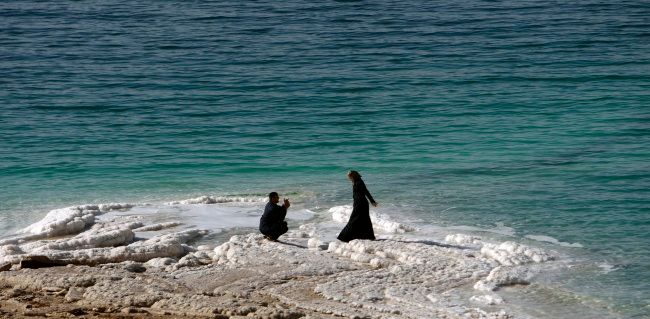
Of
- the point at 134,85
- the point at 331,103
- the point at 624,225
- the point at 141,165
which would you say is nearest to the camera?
the point at 624,225

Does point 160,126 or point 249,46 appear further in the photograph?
point 249,46

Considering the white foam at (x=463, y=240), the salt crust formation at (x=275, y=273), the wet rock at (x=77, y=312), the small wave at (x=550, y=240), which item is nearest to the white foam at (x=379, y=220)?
the salt crust formation at (x=275, y=273)

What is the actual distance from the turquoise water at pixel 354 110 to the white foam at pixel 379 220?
0.85 meters

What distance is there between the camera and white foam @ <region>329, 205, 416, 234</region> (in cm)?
1902

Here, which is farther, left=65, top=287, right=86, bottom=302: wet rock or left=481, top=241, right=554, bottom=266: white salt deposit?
left=481, top=241, right=554, bottom=266: white salt deposit

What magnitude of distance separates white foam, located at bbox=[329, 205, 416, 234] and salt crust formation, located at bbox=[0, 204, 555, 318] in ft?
0.20

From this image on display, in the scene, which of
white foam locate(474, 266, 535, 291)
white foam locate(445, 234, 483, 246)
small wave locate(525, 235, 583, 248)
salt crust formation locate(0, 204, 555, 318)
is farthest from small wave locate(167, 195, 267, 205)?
white foam locate(474, 266, 535, 291)

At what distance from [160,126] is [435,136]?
7453 mm

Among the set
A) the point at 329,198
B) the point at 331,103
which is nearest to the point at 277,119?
the point at 331,103

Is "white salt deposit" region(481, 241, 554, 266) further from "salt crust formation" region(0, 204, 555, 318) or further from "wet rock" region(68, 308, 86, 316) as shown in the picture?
"wet rock" region(68, 308, 86, 316)

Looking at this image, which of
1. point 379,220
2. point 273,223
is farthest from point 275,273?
point 379,220

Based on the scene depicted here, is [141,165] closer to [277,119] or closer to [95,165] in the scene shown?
[95,165]

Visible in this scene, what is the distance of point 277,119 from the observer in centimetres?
3139

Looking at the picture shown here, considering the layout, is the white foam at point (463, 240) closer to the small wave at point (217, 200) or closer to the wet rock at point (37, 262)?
the small wave at point (217, 200)
